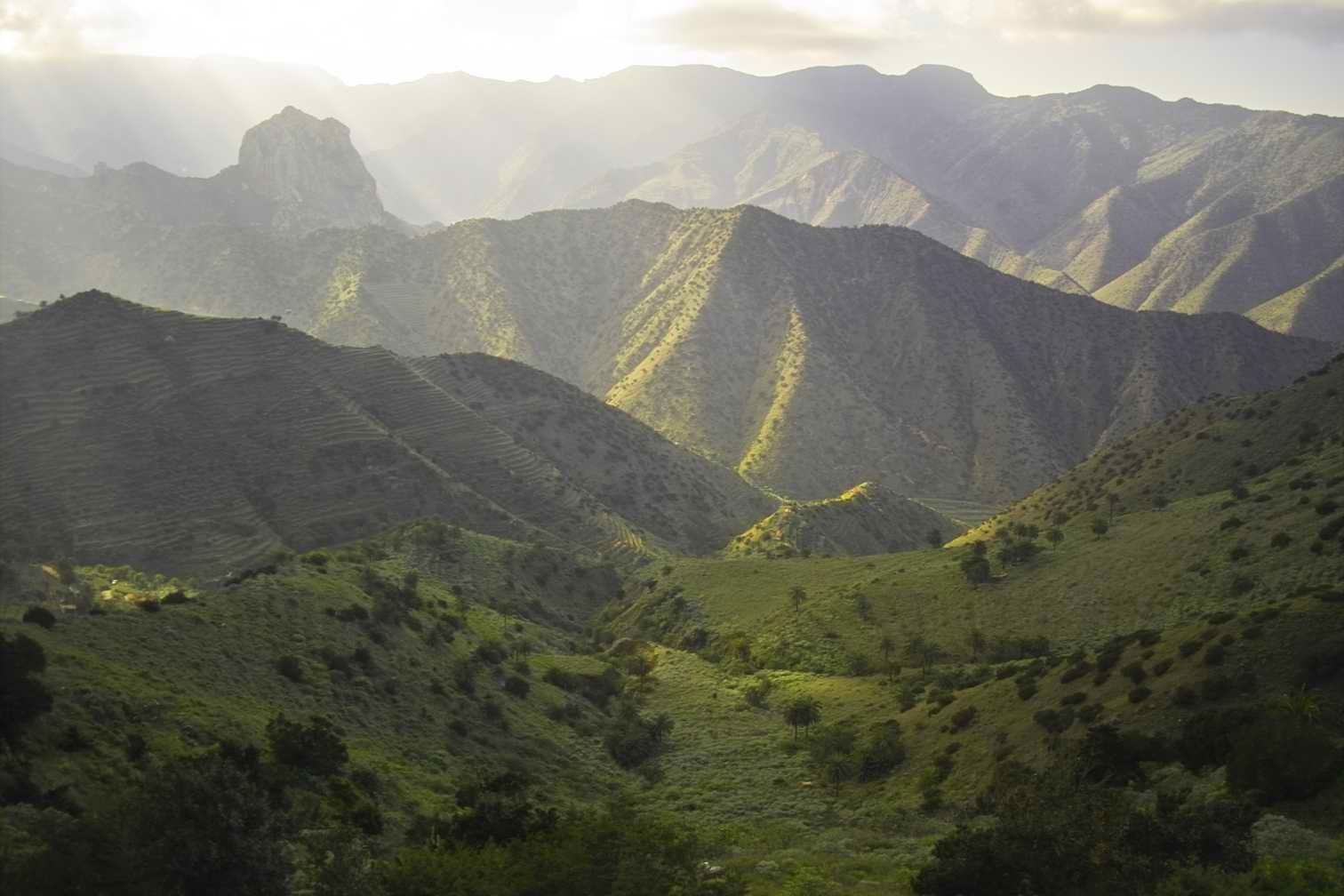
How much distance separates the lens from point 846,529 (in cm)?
12712

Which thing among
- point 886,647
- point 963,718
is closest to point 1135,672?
point 963,718

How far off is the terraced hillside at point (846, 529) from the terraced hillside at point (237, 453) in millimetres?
14593

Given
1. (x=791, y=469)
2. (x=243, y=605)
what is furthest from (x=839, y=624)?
(x=791, y=469)

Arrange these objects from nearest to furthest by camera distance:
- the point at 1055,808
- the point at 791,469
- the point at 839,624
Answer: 1. the point at 1055,808
2. the point at 839,624
3. the point at 791,469

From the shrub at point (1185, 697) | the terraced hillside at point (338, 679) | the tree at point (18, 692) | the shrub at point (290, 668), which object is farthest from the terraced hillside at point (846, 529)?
the tree at point (18, 692)

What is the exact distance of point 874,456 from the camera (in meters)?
196

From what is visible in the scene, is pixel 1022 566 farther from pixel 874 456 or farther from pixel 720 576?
pixel 874 456

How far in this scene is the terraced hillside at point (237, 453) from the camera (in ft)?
322

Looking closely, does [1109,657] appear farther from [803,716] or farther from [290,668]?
[290,668]

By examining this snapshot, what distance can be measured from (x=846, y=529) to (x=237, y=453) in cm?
7318

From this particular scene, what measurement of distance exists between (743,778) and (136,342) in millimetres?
101382

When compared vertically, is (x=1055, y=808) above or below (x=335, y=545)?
below

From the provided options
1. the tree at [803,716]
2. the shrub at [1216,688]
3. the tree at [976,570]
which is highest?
the tree at [976,570]

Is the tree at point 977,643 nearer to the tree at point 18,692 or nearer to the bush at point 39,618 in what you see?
the bush at point 39,618
